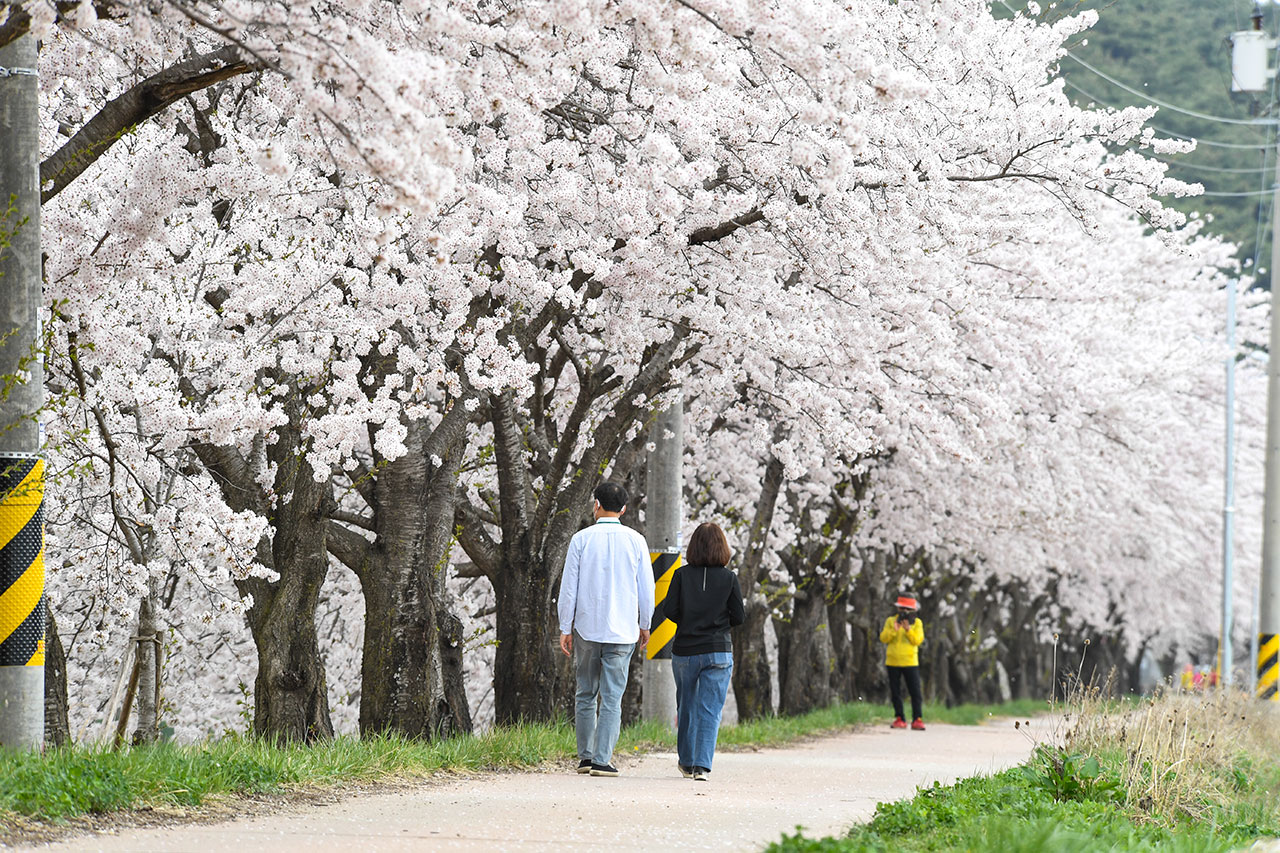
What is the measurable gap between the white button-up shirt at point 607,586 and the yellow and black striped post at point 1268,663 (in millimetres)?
10548

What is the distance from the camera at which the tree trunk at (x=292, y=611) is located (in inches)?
433

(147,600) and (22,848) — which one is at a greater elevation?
(147,600)

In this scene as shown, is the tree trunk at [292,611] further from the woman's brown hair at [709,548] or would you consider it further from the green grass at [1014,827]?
the green grass at [1014,827]

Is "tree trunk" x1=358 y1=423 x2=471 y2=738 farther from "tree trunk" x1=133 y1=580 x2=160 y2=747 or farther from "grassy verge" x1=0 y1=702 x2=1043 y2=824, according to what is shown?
"tree trunk" x1=133 y1=580 x2=160 y2=747

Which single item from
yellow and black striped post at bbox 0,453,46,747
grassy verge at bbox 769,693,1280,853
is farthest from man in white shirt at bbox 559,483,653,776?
yellow and black striped post at bbox 0,453,46,747

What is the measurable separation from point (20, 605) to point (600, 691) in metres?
3.84

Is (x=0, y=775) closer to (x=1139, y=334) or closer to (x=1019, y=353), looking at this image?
(x=1019, y=353)

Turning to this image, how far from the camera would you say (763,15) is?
7180 mm

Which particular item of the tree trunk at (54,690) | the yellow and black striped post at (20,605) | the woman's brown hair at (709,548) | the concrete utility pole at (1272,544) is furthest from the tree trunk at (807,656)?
the yellow and black striped post at (20,605)

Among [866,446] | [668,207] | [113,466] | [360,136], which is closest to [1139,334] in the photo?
[866,446]

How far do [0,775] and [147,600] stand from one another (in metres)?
4.29

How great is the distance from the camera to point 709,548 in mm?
10484

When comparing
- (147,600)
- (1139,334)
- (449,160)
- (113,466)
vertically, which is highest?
(1139,334)

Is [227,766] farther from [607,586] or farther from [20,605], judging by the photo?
[607,586]
